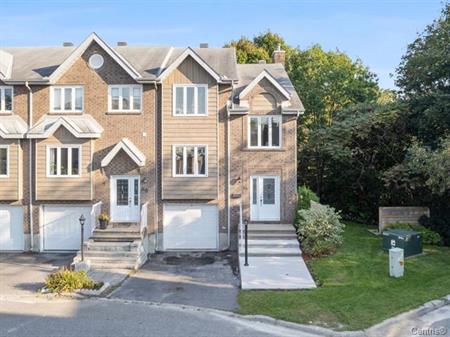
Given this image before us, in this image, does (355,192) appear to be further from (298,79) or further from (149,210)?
(149,210)

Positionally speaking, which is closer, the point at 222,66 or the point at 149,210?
the point at 149,210

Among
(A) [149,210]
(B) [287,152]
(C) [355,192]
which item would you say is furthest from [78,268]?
(C) [355,192]

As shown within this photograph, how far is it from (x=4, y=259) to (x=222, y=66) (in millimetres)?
13204

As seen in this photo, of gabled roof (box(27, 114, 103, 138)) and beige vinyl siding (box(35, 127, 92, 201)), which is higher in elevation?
gabled roof (box(27, 114, 103, 138))

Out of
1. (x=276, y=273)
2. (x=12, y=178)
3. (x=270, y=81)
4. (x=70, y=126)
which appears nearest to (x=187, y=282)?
(x=276, y=273)

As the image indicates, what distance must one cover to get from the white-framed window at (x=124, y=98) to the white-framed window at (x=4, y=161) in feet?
16.5

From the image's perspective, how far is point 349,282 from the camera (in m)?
13.4

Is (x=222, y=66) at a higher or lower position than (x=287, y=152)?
higher

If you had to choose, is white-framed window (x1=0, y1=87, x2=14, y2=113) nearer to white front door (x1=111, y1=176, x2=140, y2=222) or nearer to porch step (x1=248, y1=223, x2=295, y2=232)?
white front door (x1=111, y1=176, x2=140, y2=222)

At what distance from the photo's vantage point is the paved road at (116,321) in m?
9.84

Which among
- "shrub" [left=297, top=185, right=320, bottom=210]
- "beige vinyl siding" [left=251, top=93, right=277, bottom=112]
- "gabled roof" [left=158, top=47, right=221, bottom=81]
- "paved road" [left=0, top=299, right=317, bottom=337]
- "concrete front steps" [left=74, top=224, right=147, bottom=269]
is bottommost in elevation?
"paved road" [left=0, top=299, right=317, bottom=337]

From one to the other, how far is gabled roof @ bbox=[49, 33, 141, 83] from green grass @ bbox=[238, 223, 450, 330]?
1146 cm

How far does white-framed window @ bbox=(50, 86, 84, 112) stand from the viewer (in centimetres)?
1950

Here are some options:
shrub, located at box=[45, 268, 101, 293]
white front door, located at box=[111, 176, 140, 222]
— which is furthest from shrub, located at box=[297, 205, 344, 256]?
shrub, located at box=[45, 268, 101, 293]
